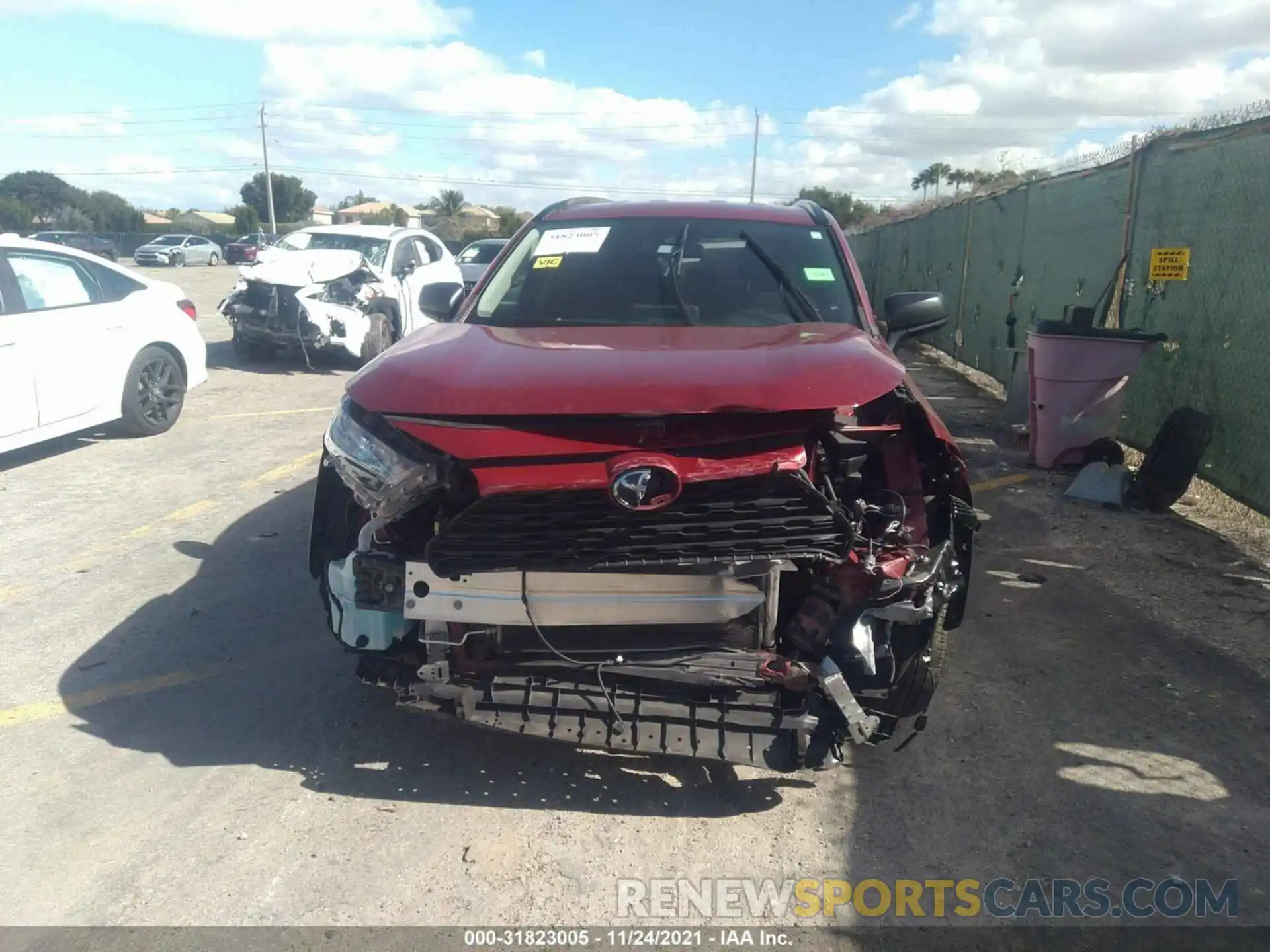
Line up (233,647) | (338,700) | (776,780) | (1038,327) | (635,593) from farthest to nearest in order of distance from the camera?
1. (1038,327)
2. (233,647)
3. (338,700)
4. (776,780)
5. (635,593)

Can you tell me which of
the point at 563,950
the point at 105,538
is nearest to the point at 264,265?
the point at 105,538

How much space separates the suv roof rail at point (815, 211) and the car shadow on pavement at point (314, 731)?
2640 mm

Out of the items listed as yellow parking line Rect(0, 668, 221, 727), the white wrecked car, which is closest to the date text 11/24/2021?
yellow parking line Rect(0, 668, 221, 727)

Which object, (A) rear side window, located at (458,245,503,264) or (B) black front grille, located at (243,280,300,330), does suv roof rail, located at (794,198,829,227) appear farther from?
(A) rear side window, located at (458,245,503,264)

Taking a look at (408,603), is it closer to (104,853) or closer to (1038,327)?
(104,853)

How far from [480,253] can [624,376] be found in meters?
15.8

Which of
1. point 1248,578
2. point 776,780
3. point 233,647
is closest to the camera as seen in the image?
point 776,780

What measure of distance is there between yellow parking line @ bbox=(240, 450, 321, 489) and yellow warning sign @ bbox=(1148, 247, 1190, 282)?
634 centimetres

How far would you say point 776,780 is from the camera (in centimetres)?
328

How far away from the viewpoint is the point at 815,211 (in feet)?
15.7

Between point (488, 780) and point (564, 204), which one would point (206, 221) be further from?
point (488, 780)

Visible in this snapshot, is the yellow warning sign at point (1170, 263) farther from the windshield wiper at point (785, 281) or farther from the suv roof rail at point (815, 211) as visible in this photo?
the windshield wiper at point (785, 281)

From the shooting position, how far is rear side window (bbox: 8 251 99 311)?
6.78m

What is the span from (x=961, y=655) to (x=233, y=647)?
316 cm
